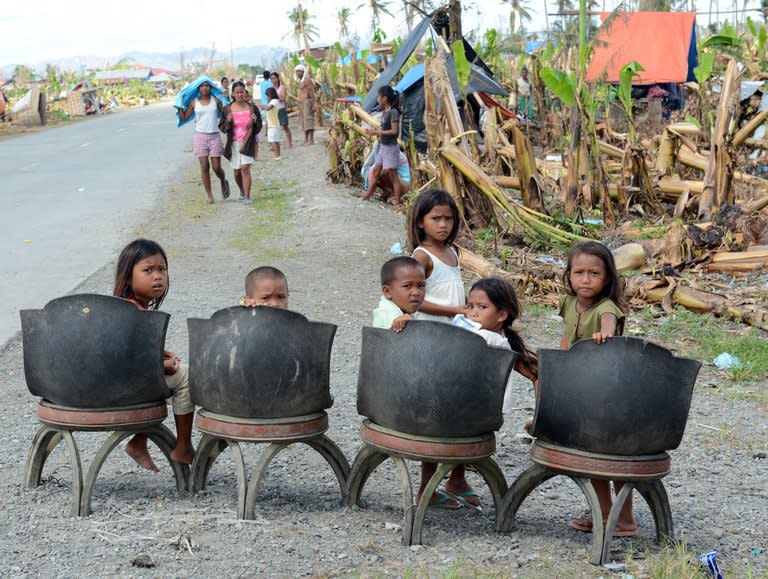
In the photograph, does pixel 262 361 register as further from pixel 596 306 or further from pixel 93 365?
pixel 596 306

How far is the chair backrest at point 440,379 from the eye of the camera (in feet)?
12.2

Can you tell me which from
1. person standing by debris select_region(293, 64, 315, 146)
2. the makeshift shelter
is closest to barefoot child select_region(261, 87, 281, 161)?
person standing by debris select_region(293, 64, 315, 146)

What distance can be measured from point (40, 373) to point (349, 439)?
1759mm

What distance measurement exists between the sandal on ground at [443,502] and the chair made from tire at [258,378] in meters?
0.61

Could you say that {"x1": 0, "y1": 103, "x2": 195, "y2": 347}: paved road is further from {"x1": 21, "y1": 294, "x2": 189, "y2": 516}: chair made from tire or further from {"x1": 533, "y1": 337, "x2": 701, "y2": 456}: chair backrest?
{"x1": 533, "y1": 337, "x2": 701, "y2": 456}: chair backrest

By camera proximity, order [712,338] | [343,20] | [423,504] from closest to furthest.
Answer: [423,504], [712,338], [343,20]

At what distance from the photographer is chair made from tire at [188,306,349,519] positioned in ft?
13.0

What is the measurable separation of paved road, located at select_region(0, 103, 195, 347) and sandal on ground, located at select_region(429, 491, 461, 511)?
4.35 meters

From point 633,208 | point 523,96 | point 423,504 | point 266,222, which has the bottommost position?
point 266,222

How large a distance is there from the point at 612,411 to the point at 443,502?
983 mm

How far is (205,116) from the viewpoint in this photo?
13953 mm

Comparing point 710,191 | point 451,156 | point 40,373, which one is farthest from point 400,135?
point 40,373

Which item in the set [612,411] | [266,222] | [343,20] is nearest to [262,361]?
[612,411]

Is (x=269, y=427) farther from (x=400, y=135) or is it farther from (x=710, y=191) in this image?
(x=400, y=135)
